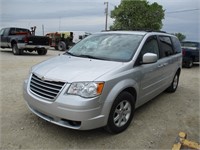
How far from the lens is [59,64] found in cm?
362

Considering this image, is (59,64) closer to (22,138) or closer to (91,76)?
(91,76)

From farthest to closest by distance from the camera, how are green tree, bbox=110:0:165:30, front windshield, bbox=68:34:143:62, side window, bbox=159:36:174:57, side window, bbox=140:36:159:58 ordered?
green tree, bbox=110:0:165:30 → side window, bbox=159:36:174:57 → side window, bbox=140:36:159:58 → front windshield, bbox=68:34:143:62

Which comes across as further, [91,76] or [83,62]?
[83,62]

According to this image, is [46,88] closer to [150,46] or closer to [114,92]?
[114,92]

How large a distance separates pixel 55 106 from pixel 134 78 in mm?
1423

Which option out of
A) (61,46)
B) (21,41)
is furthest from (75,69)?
(61,46)

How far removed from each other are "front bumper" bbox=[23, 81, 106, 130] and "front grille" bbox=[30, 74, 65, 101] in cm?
8

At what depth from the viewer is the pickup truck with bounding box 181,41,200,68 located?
12.2m

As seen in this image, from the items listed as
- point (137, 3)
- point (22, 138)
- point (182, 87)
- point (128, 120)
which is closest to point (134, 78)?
point (128, 120)

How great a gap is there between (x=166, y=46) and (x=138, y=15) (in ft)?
91.4

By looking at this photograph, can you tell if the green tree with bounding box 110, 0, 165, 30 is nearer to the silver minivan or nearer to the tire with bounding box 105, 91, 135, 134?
the silver minivan

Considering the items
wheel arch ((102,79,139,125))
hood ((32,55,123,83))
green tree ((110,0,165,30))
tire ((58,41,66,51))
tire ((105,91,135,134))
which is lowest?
tire ((58,41,66,51))

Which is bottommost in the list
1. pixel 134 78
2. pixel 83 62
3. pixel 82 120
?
pixel 82 120

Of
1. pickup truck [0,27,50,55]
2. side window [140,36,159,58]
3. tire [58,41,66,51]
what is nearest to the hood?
side window [140,36,159,58]
